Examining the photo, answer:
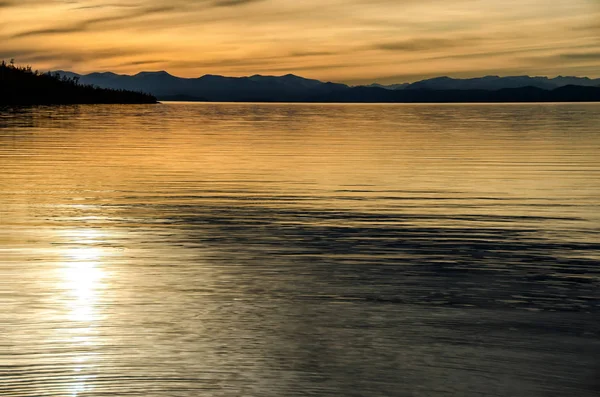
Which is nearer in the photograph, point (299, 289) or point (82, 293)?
point (82, 293)

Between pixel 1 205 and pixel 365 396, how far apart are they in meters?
14.8

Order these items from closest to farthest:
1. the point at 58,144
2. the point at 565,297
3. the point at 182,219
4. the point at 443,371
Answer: the point at 443,371
the point at 565,297
the point at 182,219
the point at 58,144

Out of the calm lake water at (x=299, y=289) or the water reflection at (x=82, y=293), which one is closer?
the calm lake water at (x=299, y=289)

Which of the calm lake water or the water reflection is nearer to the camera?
the calm lake water

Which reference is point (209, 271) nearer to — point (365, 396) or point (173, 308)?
point (173, 308)

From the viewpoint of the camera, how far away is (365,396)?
7293mm

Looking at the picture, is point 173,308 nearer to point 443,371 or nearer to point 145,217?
point 443,371

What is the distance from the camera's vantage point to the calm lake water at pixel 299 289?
25.7ft

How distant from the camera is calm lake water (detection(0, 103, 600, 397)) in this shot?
782 cm

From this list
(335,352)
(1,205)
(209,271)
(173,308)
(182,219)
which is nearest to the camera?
(335,352)

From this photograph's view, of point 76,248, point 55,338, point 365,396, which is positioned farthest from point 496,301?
point 76,248

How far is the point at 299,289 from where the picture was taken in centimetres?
1134

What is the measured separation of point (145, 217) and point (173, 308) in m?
8.14

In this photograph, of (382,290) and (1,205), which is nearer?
(382,290)
